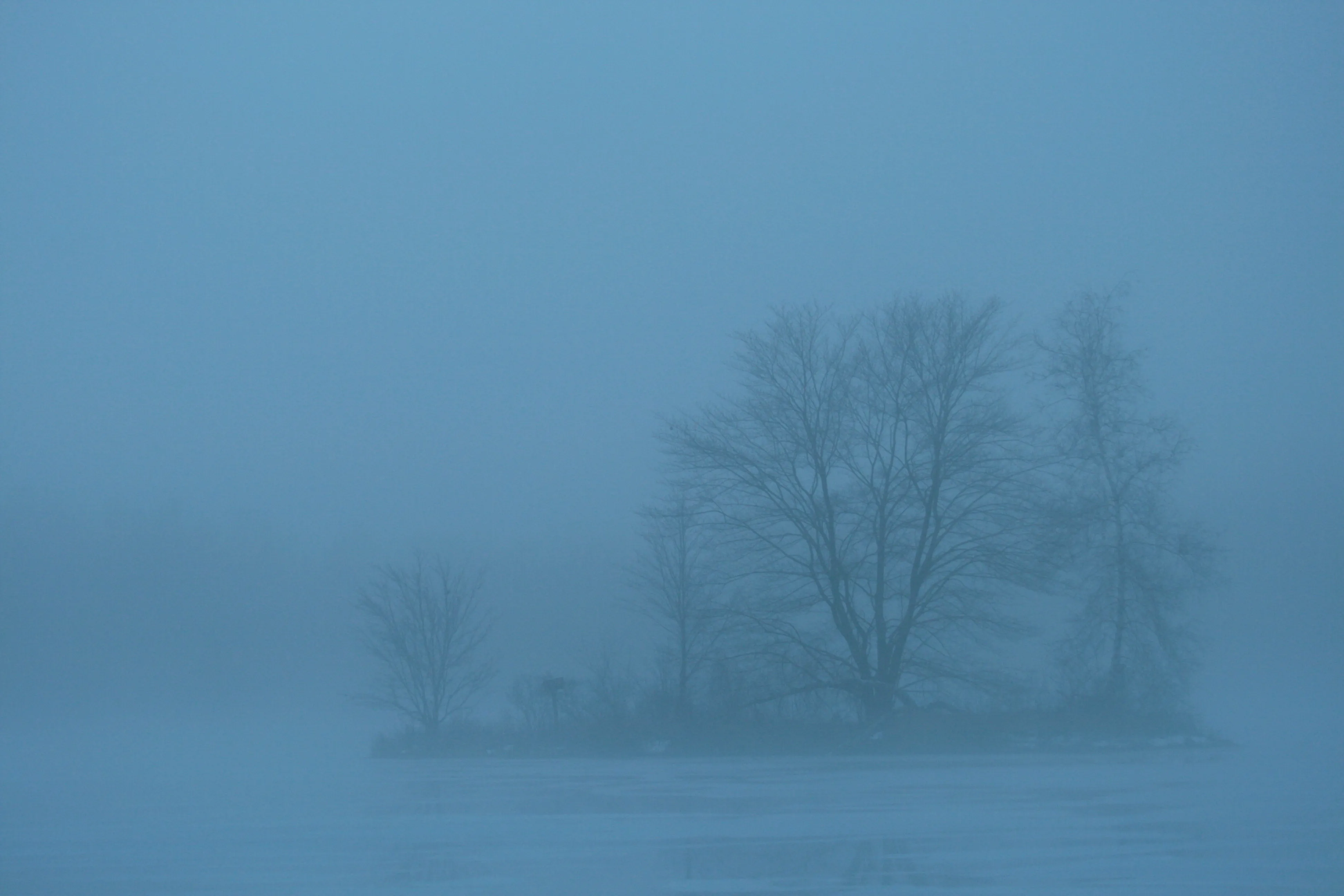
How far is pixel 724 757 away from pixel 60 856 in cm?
1414

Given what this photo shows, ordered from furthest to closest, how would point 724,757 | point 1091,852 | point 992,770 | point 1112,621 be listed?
1. point 1112,621
2. point 724,757
3. point 992,770
4. point 1091,852

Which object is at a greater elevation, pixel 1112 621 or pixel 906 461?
pixel 906 461

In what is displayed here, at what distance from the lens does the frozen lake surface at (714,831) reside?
9.48m

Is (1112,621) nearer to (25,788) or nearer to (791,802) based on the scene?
(791,802)

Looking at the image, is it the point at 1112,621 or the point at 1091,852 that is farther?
the point at 1112,621

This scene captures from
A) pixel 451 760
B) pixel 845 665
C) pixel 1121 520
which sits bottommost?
pixel 451 760

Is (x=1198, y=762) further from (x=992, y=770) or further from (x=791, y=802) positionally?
(x=791, y=802)

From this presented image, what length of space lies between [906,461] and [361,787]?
13.5m

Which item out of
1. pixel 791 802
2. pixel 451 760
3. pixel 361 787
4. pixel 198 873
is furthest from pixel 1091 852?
pixel 451 760

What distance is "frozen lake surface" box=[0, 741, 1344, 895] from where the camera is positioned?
9484mm

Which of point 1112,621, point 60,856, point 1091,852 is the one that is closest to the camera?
point 1091,852

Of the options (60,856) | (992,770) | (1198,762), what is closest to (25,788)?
(60,856)

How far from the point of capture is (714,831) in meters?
12.0

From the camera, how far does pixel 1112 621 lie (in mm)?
25266
